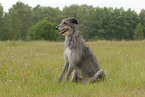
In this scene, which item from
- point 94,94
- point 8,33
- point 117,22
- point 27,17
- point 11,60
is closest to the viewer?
point 94,94

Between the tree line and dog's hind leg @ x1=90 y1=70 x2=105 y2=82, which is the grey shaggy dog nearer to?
dog's hind leg @ x1=90 y1=70 x2=105 y2=82

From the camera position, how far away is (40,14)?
2394 inches

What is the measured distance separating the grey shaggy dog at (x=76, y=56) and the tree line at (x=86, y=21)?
4478 cm

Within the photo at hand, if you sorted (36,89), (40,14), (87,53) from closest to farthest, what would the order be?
(36,89) < (87,53) < (40,14)

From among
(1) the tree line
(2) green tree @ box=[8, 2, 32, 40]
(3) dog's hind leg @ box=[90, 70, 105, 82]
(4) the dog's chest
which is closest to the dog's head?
(4) the dog's chest

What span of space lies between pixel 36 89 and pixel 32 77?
719mm

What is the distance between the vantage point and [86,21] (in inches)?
2324

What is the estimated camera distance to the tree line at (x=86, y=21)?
4841 cm

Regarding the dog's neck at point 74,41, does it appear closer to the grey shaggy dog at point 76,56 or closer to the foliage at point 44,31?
the grey shaggy dog at point 76,56

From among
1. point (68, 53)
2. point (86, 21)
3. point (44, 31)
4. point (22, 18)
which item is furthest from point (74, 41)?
point (86, 21)

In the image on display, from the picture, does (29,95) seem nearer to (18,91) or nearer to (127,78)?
(18,91)

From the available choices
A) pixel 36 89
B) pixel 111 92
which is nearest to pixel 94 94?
pixel 111 92

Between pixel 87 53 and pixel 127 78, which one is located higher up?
pixel 87 53

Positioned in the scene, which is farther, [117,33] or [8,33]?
[117,33]
